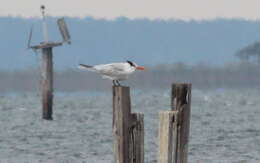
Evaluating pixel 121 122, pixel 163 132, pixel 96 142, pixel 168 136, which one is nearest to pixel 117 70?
pixel 121 122

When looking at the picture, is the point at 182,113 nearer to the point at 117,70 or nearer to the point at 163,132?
the point at 163,132

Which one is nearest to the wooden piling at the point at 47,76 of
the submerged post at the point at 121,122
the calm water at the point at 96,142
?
the calm water at the point at 96,142

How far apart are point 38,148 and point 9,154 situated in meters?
2.85

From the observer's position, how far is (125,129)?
13.9 m

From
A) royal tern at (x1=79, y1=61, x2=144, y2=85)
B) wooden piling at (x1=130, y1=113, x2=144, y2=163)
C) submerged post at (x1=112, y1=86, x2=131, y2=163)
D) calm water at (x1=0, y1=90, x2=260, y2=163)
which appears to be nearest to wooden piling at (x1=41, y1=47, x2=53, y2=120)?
A: calm water at (x1=0, y1=90, x2=260, y2=163)

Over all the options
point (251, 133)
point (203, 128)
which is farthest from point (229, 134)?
point (203, 128)

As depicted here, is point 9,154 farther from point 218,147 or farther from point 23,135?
point 23,135

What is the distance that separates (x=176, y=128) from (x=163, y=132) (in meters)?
0.20

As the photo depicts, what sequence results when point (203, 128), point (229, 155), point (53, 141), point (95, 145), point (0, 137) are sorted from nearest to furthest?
point (229, 155) → point (95, 145) → point (53, 141) → point (0, 137) → point (203, 128)

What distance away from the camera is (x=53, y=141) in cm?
4019

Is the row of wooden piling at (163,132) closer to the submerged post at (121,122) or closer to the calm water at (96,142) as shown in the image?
the submerged post at (121,122)

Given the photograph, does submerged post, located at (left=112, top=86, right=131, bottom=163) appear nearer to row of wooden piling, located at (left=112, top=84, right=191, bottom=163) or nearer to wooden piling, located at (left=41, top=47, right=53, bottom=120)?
row of wooden piling, located at (left=112, top=84, right=191, bottom=163)

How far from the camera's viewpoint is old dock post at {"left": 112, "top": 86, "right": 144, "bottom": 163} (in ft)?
45.1

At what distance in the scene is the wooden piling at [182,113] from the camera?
14.0m
